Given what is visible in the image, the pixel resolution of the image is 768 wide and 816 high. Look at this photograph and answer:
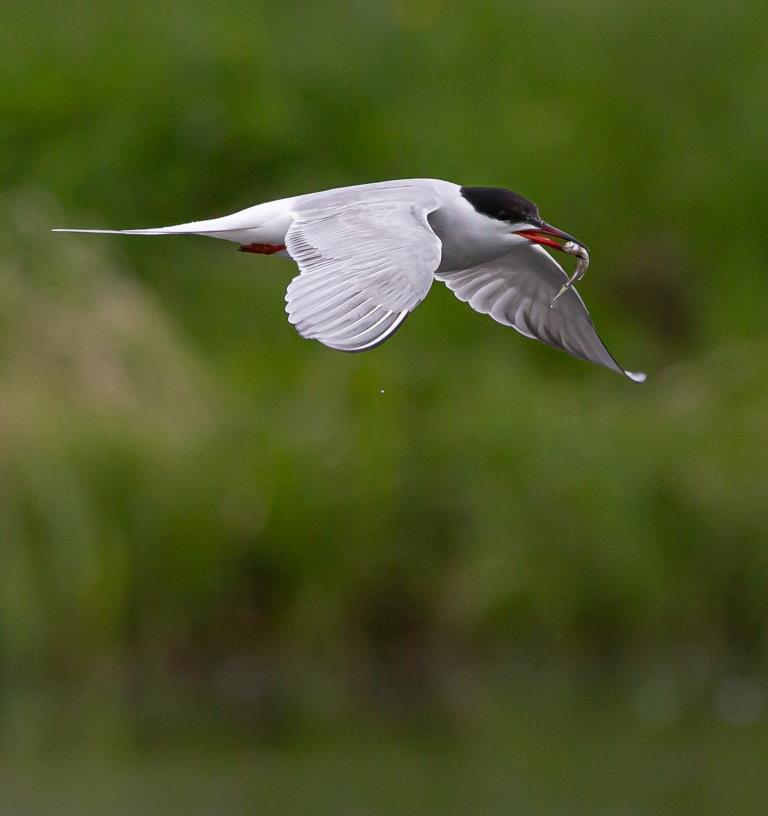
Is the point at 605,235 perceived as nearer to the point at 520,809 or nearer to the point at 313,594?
the point at 313,594

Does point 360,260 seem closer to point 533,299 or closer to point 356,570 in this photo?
point 533,299

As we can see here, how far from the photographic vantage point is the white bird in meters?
5.75

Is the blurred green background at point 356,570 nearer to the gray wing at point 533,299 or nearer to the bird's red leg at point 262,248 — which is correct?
the gray wing at point 533,299

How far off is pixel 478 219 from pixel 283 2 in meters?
16.0

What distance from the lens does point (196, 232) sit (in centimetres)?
642

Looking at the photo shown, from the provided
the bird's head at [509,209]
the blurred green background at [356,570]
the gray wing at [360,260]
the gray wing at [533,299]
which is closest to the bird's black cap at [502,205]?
the bird's head at [509,209]

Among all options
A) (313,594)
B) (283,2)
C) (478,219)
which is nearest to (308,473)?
(313,594)

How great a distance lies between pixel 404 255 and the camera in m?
6.04

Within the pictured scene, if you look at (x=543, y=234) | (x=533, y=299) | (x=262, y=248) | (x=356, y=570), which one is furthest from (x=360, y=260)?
(x=356, y=570)

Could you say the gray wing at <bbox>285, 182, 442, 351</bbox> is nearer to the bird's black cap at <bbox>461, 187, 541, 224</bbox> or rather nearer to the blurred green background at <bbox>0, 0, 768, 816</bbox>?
the bird's black cap at <bbox>461, 187, 541, 224</bbox>

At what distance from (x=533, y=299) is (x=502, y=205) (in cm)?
88

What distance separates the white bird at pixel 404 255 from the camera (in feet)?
18.9

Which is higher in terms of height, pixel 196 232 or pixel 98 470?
pixel 196 232

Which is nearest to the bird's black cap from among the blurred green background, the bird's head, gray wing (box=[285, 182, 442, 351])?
the bird's head
